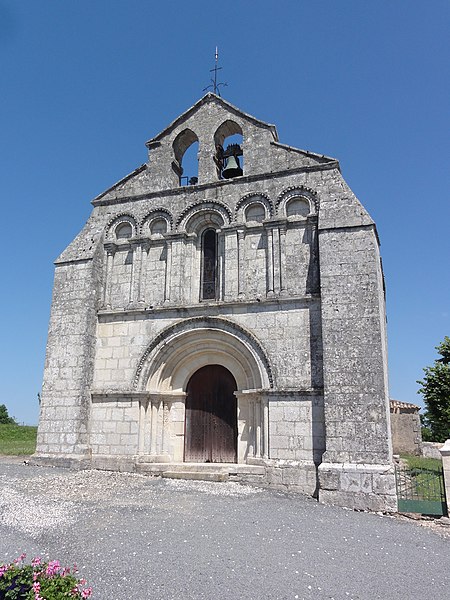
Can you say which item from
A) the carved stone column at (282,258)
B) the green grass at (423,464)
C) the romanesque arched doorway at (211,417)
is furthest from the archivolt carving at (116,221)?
the green grass at (423,464)

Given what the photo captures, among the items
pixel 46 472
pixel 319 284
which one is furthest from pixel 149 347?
pixel 319 284

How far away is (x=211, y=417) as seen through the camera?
10.9 m

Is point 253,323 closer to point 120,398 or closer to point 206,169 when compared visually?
point 120,398

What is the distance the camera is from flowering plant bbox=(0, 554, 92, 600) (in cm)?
309

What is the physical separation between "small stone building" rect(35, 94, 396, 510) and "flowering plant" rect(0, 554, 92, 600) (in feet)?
20.1

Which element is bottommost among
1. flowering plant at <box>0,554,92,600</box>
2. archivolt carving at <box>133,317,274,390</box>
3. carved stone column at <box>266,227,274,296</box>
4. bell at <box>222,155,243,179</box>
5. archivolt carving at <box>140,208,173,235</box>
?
flowering plant at <box>0,554,92,600</box>

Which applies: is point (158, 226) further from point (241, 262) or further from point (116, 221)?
point (241, 262)

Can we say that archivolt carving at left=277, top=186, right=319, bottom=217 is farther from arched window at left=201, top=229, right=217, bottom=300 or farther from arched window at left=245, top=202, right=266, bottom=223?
arched window at left=201, top=229, right=217, bottom=300

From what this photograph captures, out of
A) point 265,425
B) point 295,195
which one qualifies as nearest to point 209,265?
point 295,195

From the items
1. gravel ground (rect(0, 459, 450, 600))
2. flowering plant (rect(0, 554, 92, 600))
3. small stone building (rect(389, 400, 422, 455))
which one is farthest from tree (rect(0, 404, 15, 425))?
flowering plant (rect(0, 554, 92, 600))

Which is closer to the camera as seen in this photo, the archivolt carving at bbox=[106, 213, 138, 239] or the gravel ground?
the gravel ground

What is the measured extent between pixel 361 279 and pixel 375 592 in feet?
20.2

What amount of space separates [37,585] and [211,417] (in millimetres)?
Result: 7934

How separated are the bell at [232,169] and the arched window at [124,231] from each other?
2.86 metres
